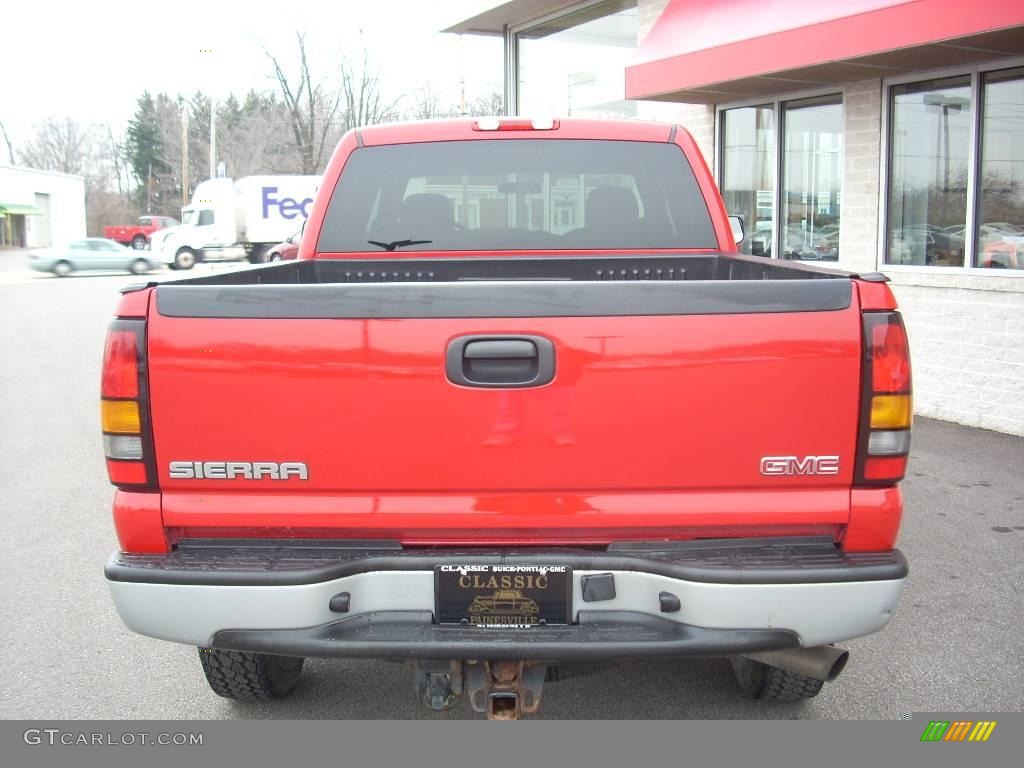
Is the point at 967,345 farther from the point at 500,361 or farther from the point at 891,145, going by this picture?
the point at 500,361

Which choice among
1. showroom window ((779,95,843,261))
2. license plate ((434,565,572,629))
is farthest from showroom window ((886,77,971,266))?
license plate ((434,565,572,629))

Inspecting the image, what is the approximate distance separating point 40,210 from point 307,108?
84.3 ft

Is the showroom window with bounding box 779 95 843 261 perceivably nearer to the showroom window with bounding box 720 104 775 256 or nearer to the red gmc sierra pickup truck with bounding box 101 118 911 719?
the showroom window with bounding box 720 104 775 256

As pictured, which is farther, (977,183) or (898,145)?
(898,145)

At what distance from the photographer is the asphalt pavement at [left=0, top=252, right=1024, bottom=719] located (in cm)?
385

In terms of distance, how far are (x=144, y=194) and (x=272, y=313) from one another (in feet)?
307

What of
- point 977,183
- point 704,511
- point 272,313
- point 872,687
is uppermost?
point 977,183

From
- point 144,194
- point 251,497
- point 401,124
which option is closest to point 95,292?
point 401,124

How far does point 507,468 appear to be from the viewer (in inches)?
112

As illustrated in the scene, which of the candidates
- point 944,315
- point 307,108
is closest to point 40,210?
point 307,108

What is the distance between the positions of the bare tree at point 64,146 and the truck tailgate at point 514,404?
328 feet

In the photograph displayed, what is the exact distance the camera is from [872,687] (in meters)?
4.02

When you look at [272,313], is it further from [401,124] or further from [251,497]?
[401,124]

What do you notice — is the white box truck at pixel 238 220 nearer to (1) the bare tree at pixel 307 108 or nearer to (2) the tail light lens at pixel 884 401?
(1) the bare tree at pixel 307 108
